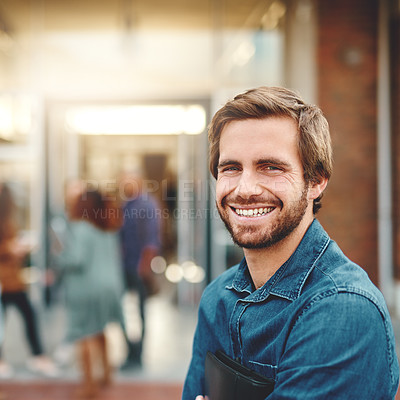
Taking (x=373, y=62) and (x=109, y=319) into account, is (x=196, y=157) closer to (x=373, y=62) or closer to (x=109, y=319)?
(x=373, y=62)

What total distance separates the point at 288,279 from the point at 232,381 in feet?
1.07

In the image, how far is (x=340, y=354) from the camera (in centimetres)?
118

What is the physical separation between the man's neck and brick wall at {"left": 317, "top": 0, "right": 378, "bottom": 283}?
15.9 feet

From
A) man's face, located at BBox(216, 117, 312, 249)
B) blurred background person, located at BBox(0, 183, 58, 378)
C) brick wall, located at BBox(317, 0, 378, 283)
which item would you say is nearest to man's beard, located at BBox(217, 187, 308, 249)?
man's face, located at BBox(216, 117, 312, 249)

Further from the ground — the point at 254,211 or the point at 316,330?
the point at 254,211

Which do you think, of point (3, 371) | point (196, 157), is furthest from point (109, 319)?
point (196, 157)

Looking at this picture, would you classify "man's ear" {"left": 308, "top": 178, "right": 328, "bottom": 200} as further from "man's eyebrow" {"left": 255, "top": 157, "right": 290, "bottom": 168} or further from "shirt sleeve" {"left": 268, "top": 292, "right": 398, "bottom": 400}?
"shirt sleeve" {"left": 268, "top": 292, "right": 398, "bottom": 400}

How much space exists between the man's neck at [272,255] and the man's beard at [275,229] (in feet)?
0.08

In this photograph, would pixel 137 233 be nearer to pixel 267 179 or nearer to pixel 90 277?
pixel 90 277

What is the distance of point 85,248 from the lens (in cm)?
454

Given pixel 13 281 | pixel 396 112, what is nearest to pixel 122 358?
pixel 13 281

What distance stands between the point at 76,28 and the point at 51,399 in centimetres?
504

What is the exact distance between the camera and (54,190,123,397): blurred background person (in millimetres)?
4504

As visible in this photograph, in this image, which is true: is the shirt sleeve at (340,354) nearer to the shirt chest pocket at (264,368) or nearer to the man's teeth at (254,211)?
the shirt chest pocket at (264,368)
